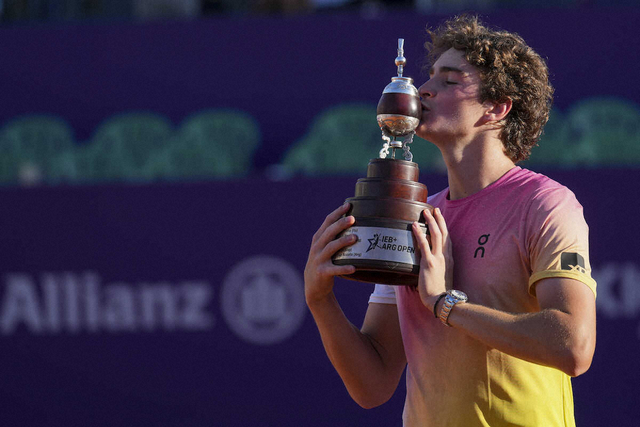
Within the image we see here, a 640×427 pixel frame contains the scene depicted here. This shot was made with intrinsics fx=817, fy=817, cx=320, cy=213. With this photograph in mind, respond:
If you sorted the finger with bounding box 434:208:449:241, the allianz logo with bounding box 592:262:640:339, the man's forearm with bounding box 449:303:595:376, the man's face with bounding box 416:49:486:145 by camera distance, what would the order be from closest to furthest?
the man's forearm with bounding box 449:303:595:376
the finger with bounding box 434:208:449:241
the man's face with bounding box 416:49:486:145
the allianz logo with bounding box 592:262:640:339

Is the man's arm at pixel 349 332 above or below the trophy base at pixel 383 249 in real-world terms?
below

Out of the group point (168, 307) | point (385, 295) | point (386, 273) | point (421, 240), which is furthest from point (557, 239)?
point (168, 307)

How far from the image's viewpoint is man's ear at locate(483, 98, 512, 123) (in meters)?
2.41

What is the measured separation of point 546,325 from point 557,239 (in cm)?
24

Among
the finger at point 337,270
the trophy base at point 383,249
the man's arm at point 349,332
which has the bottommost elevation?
the man's arm at point 349,332

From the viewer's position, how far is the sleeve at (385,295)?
A: 260cm

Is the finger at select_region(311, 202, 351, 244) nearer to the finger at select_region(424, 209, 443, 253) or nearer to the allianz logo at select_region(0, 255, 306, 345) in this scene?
the finger at select_region(424, 209, 443, 253)

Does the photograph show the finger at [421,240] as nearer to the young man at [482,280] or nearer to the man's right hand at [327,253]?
the young man at [482,280]

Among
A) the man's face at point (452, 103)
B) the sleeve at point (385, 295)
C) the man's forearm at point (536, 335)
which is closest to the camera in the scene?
the man's forearm at point (536, 335)

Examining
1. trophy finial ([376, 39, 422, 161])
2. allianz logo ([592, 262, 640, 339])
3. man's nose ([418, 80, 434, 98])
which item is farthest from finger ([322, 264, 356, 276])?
allianz logo ([592, 262, 640, 339])

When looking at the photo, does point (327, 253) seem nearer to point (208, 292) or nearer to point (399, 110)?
point (399, 110)

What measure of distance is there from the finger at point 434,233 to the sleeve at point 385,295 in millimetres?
455

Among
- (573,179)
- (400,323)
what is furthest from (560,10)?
(400,323)

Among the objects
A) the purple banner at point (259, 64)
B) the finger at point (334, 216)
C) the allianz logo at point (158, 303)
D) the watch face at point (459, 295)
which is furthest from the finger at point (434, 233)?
the purple banner at point (259, 64)
